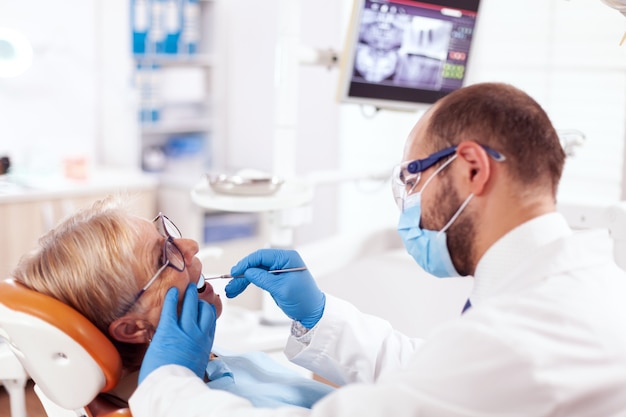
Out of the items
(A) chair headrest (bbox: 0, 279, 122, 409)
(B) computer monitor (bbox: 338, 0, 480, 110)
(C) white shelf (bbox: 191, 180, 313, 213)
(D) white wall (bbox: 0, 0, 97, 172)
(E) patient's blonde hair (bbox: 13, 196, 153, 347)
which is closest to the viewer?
(A) chair headrest (bbox: 0, 279, 122, 409)

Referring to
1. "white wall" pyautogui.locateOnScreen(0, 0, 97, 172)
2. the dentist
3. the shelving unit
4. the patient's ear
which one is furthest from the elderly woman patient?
the shelving unit

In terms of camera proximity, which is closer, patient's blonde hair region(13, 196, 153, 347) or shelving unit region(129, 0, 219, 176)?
patient's blonde hair region(13, 196, 153, 347)

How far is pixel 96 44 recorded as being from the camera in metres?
4.03

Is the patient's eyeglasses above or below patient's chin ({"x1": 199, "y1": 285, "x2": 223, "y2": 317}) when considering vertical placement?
above

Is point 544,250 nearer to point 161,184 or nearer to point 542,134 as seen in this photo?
point 542,134

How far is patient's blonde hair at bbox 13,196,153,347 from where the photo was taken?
1.33 metres

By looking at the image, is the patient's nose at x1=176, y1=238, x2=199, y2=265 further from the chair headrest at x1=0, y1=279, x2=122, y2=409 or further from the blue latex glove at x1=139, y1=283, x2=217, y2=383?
the chair headrest at x1=0, y1=279, x2=122, y2=409

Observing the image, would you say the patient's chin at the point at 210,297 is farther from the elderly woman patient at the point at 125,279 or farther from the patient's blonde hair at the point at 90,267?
the patient's blonde hair at the point at 90,267

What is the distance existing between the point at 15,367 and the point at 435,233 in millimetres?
955

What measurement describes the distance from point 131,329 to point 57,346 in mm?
182

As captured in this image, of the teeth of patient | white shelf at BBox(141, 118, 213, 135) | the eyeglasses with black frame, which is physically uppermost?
the eyeglasses with black frame

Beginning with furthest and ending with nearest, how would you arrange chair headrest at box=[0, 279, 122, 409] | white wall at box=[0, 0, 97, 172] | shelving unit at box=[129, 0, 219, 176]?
1. shelving unit at box=[129, 0, 219, 176]
2. white wall at box=[0, 0, 97, 172]
3. chair headrest at box=[0, 279, 122, 409]

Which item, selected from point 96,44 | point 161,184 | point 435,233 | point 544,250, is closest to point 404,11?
point 435,233

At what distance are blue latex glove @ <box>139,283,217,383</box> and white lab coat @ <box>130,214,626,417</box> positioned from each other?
0.11 feet
